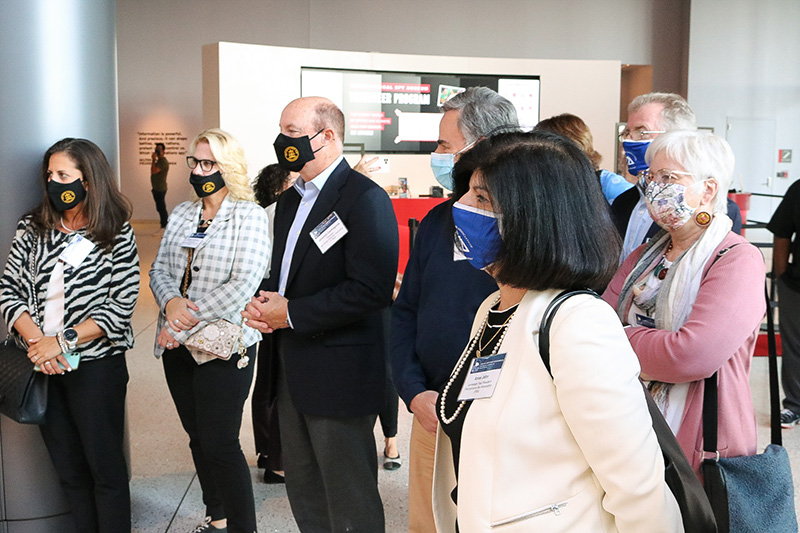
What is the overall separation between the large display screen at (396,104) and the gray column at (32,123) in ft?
26.6

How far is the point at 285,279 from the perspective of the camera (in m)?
2.58

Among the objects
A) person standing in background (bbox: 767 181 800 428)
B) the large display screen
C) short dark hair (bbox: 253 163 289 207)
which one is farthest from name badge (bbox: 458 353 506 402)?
the large display screen

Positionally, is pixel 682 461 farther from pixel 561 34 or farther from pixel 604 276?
pixel 561 34

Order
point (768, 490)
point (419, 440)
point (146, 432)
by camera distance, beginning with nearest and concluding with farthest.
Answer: point (768, 490)
point (419, 440)
point (146, 432)

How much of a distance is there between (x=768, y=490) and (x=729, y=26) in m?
15.1

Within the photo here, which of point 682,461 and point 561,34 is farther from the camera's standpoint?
point 561,34

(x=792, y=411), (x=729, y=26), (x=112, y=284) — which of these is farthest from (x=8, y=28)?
(x=729, y=26)

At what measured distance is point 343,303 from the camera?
7.79 feet

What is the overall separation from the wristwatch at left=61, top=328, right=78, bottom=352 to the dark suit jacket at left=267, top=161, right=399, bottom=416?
0.75 meters

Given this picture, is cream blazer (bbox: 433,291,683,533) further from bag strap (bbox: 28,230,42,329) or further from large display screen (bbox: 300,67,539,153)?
large display screen (bbox: 300,67,539,153)

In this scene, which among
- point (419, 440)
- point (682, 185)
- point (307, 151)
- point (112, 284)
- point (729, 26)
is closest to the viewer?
point (682, 185)

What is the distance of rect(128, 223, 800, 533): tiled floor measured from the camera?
11.1 feet

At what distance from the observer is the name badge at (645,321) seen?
1.96 metres

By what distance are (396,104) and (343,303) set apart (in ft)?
30.9
